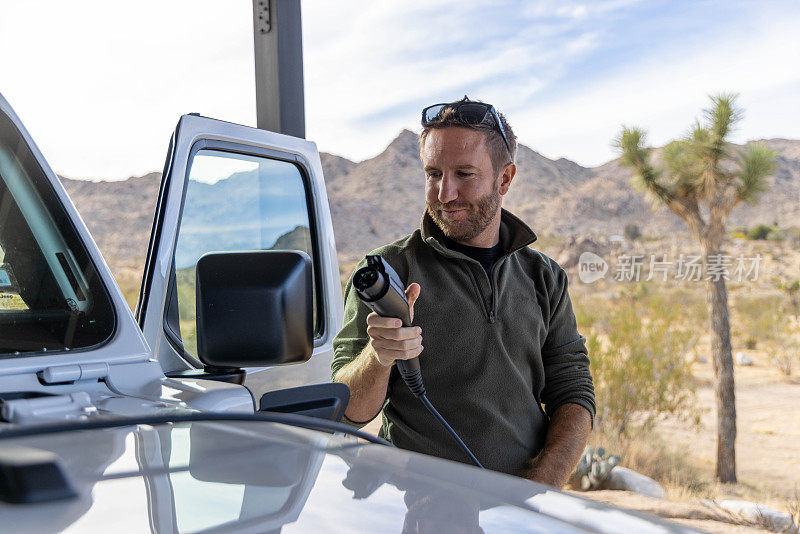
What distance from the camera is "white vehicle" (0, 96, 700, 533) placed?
69cm

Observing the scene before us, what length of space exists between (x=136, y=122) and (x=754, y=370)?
21168 millimetres

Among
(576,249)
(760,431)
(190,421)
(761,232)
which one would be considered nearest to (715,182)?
(760,431)

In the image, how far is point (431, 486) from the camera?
76 centimetres

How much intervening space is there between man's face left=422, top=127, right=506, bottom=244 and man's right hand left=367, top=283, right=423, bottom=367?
0.52 metres

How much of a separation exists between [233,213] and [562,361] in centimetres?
108

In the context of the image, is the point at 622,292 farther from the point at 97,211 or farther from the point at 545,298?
the point at 97,211

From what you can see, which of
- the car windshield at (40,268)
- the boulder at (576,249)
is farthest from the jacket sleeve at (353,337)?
the boulder at (576,249)

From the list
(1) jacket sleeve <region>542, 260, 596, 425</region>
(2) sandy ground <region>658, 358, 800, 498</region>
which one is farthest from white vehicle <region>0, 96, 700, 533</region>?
(2) sandy ground <region>658, 358, 800, 498</region>

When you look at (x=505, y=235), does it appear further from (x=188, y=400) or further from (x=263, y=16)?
(x=263, y=16)

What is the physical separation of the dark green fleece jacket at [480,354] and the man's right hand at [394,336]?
375mm

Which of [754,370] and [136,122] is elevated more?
[136,122]

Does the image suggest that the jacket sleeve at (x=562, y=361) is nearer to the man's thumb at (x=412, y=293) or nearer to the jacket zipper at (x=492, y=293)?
the jacket zipper at (x=492, y=293)

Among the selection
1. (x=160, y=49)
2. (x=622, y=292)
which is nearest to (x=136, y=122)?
(x=160, y=49)

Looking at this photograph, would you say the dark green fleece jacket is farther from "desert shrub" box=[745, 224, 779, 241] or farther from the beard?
"desert shrub" box=[745, 224, 779, 241]
